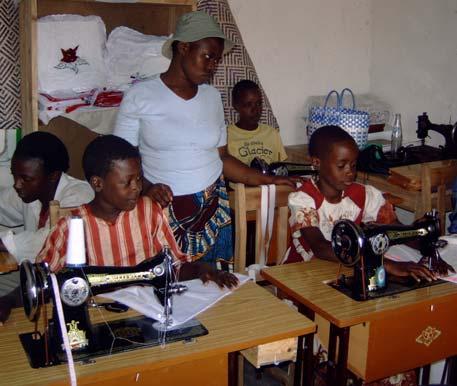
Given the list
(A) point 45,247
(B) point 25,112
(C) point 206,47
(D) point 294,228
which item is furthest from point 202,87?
(B) point 25,112

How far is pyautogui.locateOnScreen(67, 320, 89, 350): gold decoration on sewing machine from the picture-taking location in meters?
1.68

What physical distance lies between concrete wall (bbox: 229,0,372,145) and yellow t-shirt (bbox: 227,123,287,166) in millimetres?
680

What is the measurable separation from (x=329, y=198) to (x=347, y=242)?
556mm

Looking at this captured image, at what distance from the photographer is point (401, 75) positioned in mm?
4641

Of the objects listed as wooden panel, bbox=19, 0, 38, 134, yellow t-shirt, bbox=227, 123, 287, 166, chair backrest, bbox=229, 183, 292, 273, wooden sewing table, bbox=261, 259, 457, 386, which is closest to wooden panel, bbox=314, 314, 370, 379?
wooden sewing table, bbox=261, 259, 457, 386

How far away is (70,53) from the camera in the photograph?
3.56m

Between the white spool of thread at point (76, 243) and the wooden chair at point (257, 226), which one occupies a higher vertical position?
the white spool of thread at point (76, 243)

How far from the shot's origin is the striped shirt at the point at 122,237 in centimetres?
213

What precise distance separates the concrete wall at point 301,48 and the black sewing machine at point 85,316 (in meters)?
2.91

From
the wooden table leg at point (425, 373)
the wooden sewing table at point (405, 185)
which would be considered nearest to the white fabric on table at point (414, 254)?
the wooden table leg at point (425, 373)

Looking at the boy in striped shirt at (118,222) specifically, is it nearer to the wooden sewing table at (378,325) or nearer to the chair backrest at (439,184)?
the wooden sewing table at (378,325)

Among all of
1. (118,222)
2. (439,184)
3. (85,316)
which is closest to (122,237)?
(118,222)

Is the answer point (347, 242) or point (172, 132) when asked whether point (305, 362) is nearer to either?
point (347, 242)

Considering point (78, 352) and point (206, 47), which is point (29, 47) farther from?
point (78, 352)
